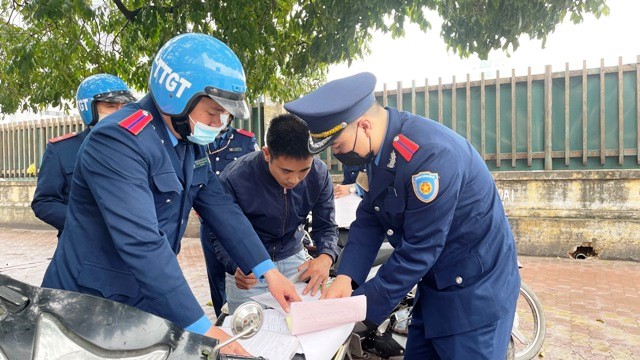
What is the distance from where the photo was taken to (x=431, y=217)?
68.2 inches

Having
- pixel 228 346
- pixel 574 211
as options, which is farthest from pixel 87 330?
pixel 574 211

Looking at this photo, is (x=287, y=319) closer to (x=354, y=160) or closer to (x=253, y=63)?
→ (x=354, y=160)

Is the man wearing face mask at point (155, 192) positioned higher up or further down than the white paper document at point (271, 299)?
higher up

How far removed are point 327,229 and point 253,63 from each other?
2.76m

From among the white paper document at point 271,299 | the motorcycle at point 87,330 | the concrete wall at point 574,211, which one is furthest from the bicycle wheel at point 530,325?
the concrete wall at point 574,211

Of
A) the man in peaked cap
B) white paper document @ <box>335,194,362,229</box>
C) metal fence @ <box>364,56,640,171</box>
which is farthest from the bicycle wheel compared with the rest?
Result: metal fence @ <box>364,56,640,171</box>

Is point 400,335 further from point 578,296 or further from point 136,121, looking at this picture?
point 578,296

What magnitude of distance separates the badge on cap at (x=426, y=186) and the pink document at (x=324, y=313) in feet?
1.30

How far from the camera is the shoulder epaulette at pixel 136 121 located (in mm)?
1646

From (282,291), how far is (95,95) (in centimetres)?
207

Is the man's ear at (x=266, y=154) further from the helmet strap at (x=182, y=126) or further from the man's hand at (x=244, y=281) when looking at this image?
the helmet strap at (x=182, y=126)

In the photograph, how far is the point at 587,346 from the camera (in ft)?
12.4

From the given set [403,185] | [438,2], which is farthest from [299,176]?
[438,2]

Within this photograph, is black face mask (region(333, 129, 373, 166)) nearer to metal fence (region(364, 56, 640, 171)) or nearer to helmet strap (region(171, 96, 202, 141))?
helmet strap (region(171, 96, 202, 141))
